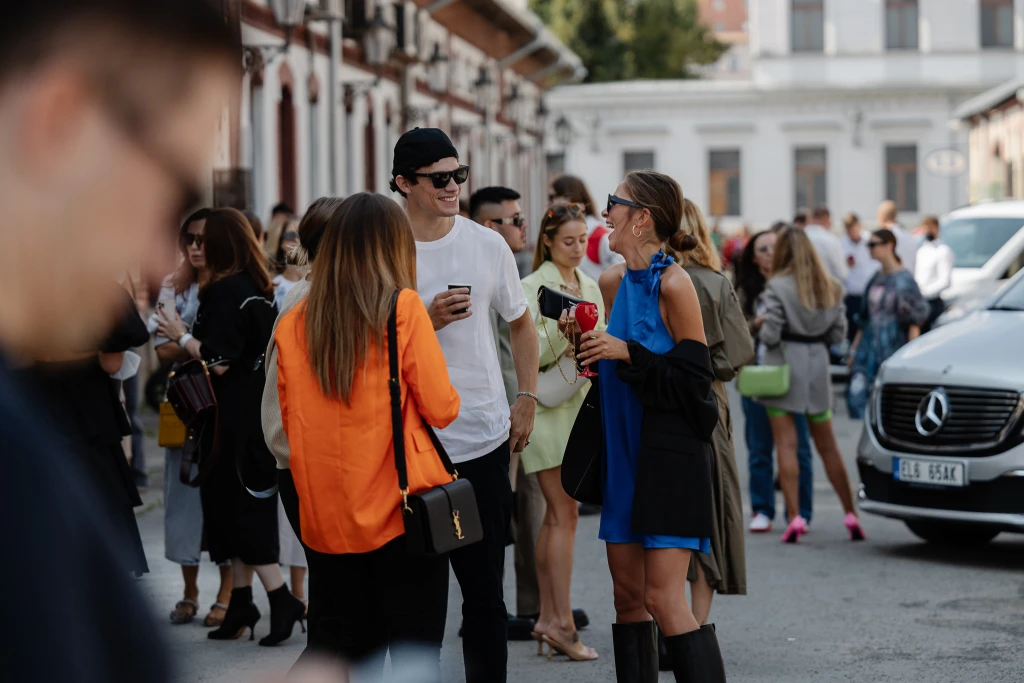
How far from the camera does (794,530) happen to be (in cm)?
992

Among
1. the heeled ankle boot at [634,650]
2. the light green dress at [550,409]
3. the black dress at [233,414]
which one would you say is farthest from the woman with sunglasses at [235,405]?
the heeled ankle boot at [634,650]

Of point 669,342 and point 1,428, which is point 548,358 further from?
point 1,428

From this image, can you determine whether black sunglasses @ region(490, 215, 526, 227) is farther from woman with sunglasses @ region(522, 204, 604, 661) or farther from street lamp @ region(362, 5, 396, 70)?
street lamp @ region(362, 5, 396, 70)

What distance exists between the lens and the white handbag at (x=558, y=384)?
22.7ft

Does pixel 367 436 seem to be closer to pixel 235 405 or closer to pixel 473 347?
pixel 473 347

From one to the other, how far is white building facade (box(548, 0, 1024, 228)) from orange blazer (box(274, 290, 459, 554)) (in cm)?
5235

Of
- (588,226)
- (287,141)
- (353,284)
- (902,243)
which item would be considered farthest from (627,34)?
(353,284)

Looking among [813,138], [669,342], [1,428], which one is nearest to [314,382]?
[669,342]

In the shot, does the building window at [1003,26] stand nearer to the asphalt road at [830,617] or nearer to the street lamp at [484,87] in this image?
the street lamp at [484,87]

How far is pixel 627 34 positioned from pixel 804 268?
60098 millimetres

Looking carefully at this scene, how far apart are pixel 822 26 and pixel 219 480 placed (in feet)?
176

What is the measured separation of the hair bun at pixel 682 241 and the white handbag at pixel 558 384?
5.29 feet

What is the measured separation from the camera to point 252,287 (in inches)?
284

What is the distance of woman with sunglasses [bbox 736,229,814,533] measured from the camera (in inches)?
409
